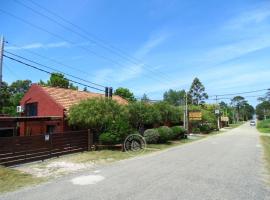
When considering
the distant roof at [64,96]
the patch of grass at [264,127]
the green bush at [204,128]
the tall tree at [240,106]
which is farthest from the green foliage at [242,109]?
the distant roof at [64,96]

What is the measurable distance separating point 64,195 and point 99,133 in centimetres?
1389

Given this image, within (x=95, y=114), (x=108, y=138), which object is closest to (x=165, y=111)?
(x=108, y=138)

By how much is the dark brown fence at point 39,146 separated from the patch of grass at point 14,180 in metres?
1.76

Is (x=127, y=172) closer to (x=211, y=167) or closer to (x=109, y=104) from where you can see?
(x=211, y=167)

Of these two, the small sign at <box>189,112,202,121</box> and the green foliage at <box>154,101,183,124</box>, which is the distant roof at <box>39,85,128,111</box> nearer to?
the green foliage at <box>154,101,183,124</box>

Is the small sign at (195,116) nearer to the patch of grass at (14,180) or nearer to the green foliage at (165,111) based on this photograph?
the green foliage at (165,111)

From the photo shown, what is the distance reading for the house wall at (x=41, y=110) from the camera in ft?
79.5

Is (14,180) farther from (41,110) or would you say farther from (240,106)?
(240,106)

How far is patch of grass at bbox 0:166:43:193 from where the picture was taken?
387 inches

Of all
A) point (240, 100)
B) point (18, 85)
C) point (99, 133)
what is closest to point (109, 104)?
point (99, 133)

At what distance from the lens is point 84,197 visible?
8094 millimetres

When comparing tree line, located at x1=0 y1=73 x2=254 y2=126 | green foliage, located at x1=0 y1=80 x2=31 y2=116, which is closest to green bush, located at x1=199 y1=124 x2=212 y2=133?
tree line, located at x1=0 y1=73 x2=254 y2=126

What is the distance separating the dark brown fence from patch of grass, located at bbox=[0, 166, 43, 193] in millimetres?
1762

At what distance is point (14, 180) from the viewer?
1087 centimetres
